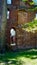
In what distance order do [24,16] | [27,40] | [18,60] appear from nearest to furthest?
[18,60] < [27,40] < [24,16]

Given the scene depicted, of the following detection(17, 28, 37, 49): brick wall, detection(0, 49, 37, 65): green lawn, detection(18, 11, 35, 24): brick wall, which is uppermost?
detection(0, 49, 37, 65): green lawn

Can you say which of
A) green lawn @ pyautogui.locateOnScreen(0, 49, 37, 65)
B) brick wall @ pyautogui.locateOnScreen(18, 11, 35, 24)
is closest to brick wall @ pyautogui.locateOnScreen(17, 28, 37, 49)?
brick wall @ pyautogui.locateOnScreen(18, 11, 35, 24)

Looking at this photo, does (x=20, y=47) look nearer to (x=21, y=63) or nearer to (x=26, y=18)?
(x=26, y=18)

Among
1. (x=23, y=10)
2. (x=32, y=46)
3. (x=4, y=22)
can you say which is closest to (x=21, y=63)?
(x=4, y=22)

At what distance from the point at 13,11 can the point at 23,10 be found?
1.17m

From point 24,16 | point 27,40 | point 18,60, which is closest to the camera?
point 18,60

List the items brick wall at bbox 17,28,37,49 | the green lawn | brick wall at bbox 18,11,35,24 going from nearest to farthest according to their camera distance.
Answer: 1. the green lawn
2. brick wall at bbox 17,28,37,49
3. brick wall at bbox 18,11,35,24

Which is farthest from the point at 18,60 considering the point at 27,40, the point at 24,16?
the point at 24,16

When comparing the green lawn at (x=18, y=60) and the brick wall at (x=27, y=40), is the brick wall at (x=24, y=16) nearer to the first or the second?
the brick wall at (x=27, y=40)

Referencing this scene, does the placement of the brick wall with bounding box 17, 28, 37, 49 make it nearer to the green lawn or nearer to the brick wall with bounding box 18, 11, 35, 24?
the brick wall with bounding box 18, 11, 35, 24

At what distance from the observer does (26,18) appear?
2227 centimetres

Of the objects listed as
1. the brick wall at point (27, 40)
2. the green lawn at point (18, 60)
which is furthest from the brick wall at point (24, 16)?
the green lawn at point (18, 60)

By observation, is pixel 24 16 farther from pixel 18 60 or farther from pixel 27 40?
pixel 18 60

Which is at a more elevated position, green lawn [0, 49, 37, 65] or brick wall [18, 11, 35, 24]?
green lawn [0, 49, 37, 65]
